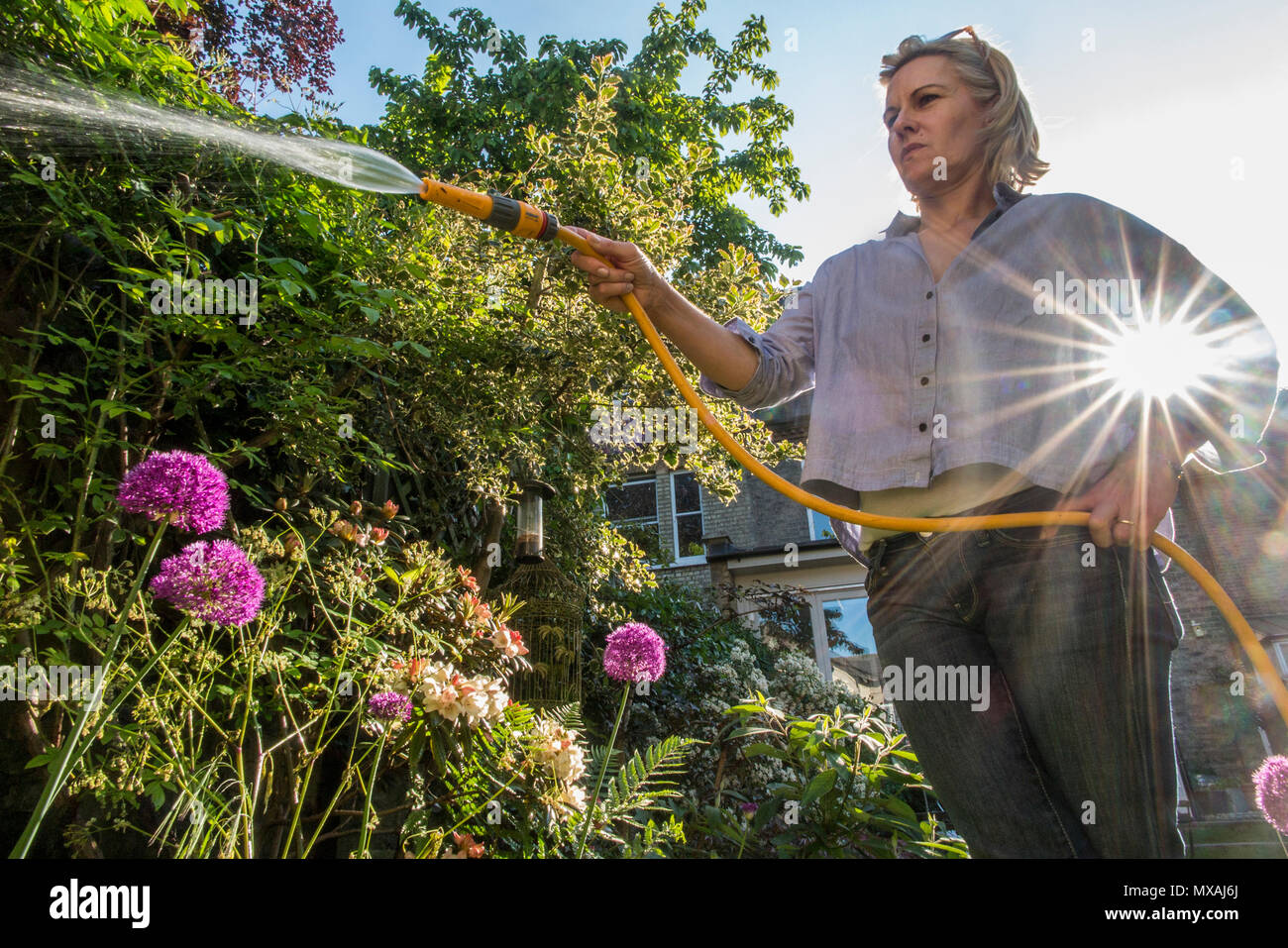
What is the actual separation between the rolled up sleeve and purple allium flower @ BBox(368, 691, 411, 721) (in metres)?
1.11

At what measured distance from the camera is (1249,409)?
1.26m

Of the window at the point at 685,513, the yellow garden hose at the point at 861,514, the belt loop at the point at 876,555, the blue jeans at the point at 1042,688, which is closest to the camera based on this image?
the blue jeans at the point at 1042,688

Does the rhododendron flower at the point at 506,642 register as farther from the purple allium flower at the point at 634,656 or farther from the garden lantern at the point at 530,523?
the garden lantern at the point at 530,523

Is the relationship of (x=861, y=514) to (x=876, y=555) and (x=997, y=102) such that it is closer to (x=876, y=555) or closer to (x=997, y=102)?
(x=876, y=555)

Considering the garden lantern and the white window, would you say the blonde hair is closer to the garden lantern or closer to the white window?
the garden lantern

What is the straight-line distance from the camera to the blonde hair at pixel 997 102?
160 centimetres

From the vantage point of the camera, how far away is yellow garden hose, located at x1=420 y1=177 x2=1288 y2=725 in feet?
4.14

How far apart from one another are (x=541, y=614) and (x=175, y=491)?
2.96m

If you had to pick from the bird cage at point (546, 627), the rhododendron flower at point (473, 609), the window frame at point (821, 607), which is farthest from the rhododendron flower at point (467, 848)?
the window frame at point (821, 607)

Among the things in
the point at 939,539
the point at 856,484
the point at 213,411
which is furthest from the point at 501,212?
the point at 213,411

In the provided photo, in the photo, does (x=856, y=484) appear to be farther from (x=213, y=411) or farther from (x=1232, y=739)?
(x=1232, y=739)

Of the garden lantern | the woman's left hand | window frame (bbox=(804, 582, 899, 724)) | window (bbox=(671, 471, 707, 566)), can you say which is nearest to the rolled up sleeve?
the woman's left hand

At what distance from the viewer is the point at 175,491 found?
1651 millimetres

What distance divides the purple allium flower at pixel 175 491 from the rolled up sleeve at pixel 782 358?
3.57 ft
